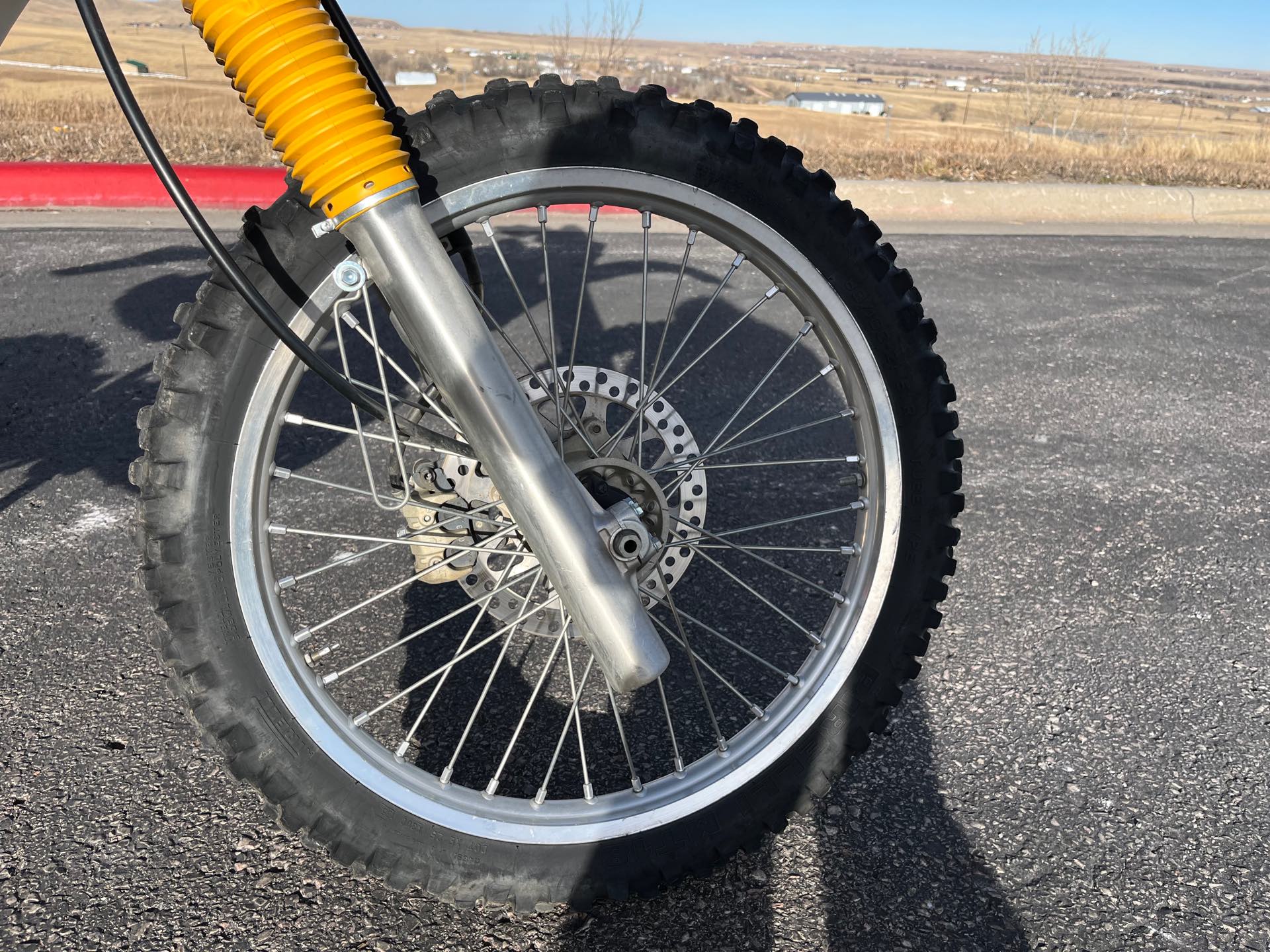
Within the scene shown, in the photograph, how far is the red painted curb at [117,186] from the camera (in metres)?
7.44

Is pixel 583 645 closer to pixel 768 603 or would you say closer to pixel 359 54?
pixel 768 603

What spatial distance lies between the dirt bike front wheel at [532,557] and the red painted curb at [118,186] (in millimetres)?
5890

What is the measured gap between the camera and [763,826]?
6.21 ft

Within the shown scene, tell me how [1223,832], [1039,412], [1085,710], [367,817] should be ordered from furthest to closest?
1. [1039,412]
2. [1085,710]
3. [1223,832]
4. [367,817]

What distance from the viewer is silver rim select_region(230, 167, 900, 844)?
1698 mm

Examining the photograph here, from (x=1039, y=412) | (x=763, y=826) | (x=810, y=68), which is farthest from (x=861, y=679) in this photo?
(x=810, y=68)

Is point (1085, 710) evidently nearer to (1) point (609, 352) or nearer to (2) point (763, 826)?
(2) point (763, 826)

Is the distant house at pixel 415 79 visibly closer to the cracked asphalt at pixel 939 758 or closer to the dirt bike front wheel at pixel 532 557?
the cracked asphalt at pixel 939 758

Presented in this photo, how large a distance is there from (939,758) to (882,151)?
33.9 ft

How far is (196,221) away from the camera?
4.95 ft

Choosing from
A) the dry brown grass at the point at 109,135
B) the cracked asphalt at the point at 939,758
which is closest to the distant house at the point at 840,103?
the dry brown grass at the point at 109,135

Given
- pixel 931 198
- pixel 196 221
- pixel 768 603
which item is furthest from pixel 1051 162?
pixel 196 221

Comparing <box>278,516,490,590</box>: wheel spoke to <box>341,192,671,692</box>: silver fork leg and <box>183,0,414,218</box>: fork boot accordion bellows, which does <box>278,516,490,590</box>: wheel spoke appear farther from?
<box>183,0,414,218</box>: fork boot accordion bellows

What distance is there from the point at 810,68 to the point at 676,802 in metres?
143
